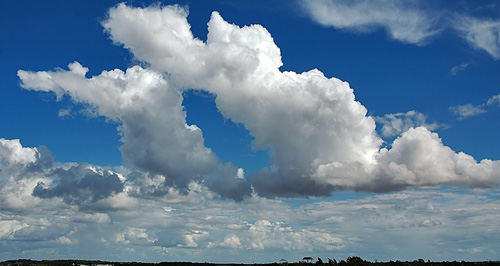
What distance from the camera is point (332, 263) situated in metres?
192

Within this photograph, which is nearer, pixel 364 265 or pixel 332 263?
pixel 364 265

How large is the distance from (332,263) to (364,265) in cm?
3524

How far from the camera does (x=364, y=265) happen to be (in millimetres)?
158375
